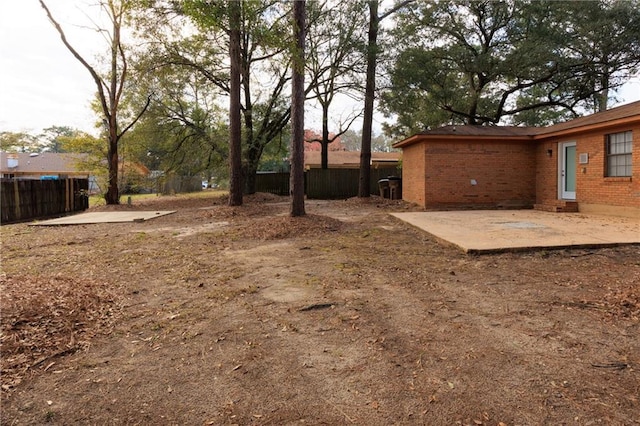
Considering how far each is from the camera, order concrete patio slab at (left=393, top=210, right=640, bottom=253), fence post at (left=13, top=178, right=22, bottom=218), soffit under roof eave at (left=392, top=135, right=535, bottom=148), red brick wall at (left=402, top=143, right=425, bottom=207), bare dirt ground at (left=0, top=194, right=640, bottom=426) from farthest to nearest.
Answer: red brick wall at (left=402, top=143, right=425, bottom=207)
fence post at (left=13, top=178, right=22, bottom=218)
soffit under roof eave at (left=392, top=135, right=535, bottom=148)
concrete patio slab at (left=393, top=210, right=640, bottom=253)
bare dirt ground at (left=0, top=194, right=640, bottom=426)

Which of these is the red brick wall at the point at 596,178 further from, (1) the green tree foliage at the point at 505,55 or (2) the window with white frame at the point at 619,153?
(1) the green tree foliage at the point at 505,55

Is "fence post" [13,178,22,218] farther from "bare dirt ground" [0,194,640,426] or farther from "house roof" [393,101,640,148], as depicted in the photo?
"house roof" [393,101,640,148]

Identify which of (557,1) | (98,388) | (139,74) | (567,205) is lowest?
(98,388)

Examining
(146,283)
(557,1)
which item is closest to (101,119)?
(146,283)

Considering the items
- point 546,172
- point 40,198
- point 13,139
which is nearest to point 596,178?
point 546,172

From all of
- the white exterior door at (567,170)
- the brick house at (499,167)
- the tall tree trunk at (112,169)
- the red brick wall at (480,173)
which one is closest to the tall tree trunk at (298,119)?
the brick house at (499,167)

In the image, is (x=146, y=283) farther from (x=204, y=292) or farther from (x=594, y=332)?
(x=594, y=332)

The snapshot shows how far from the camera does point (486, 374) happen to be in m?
2.36

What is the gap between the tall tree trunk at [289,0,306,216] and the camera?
8.94m

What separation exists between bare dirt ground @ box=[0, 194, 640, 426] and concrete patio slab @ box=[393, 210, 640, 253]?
429mm

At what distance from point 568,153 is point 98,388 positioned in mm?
13165

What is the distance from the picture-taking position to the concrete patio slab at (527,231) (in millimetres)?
5902

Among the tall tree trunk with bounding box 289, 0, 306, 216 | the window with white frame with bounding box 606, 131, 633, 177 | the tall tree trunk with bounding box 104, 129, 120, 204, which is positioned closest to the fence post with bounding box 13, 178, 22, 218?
the tall tree trunk with bounding box 104, 129, 120, 204

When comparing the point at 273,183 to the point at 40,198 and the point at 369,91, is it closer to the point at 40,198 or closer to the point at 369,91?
the point at 369,91
